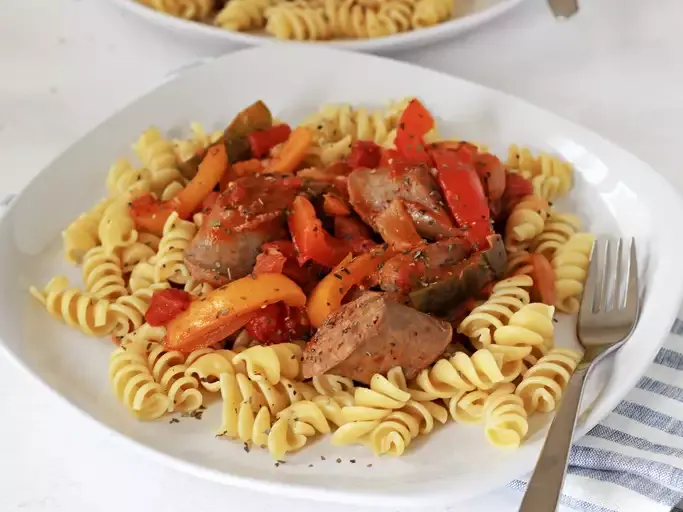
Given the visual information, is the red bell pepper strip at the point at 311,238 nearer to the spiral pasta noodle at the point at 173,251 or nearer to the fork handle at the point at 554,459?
the spiral pasta noodle at the point at 173,251

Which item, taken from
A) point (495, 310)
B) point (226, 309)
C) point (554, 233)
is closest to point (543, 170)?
point (554, 233)

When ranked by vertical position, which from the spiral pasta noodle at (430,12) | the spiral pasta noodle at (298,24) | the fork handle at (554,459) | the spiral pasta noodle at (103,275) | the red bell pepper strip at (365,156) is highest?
the spiral pasta noodle at (298,24)

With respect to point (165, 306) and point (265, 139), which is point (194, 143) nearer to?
point (265, 139)

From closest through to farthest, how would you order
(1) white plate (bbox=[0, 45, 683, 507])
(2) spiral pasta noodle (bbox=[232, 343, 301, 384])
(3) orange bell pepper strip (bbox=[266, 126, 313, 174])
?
(1) white plate (bbox=[0, 45, 683, 507]) < (2) spiral pasta noodle (bbox=[232, 343, 301, 384]) < (3) orange bell pepper strip (bbox=[266, 126, 313, 174])

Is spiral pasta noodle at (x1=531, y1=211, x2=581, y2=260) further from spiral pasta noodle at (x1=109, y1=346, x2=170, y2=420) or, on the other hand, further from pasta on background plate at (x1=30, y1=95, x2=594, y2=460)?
spiral pasta noodle at (x1=109, y1=346, x2=170, y2=420)

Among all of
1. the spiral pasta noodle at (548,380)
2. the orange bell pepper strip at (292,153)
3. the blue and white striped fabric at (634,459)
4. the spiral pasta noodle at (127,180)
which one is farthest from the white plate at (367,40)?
the blue and white striped fabric at (634,459)

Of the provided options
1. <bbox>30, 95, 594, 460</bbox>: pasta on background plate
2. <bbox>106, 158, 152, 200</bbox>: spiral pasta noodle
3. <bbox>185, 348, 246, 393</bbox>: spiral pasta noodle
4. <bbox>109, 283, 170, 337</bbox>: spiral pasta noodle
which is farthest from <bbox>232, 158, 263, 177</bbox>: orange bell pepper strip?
<bbox>185, 348, 246, 393</bbox>: spiral pasta noodle

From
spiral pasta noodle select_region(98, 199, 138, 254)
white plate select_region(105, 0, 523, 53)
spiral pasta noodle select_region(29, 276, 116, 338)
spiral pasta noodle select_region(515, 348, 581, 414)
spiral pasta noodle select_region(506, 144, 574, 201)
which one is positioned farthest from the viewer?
white plate select_region(105, 0, 523, 53)
